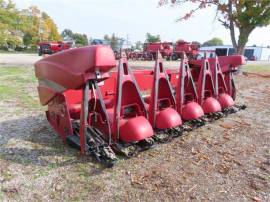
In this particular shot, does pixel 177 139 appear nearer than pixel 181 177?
No

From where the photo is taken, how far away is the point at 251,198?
96.2 inches

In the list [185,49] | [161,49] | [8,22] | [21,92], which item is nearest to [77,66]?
[21,92]

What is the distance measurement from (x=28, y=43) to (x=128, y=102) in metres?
51.6

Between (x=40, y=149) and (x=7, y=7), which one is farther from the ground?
(x=7, y=7)

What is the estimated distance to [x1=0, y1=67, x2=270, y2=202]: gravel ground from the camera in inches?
97.0

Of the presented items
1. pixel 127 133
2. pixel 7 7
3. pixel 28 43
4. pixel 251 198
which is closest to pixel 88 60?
pixel 127 133

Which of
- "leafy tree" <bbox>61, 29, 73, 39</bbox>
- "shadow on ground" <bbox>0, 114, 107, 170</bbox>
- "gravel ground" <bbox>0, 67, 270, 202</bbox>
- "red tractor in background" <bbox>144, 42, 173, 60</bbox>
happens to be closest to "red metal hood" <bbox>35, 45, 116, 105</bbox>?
"shadow on ground" <bbox>0, 114, 107, 170</bbox>

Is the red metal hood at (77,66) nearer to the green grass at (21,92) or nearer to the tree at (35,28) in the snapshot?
the green grass at (21,92)

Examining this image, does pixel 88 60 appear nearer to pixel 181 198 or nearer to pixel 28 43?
pixel 181 198

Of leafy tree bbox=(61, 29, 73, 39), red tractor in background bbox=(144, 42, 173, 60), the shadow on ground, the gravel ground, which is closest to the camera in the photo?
the gravel ground

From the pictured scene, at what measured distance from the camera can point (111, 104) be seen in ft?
12.8

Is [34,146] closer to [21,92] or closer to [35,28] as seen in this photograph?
[21,92]

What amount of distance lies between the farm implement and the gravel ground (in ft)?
0.55

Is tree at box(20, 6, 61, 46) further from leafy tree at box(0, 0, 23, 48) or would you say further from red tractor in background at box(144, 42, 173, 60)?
red tractor in background at box(144, 42, 173, 60)
